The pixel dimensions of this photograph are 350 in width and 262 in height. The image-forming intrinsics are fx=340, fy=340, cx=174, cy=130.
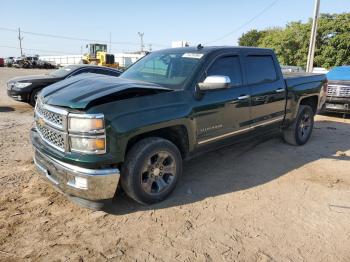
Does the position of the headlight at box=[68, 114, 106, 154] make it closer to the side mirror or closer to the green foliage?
the side mirror

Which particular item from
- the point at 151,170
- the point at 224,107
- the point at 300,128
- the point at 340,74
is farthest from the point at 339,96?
the point at 151,170

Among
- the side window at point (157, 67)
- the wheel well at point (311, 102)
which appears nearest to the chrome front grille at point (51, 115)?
the side window at point (157, 67)

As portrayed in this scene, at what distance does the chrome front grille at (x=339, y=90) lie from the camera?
9445mm

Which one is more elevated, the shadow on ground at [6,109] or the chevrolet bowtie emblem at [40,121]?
the chevrolet bowtie emblem at [40,121]

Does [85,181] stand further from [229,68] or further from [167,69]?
[229,68]

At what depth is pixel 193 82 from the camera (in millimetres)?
4285

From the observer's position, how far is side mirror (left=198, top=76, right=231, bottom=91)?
4.03m

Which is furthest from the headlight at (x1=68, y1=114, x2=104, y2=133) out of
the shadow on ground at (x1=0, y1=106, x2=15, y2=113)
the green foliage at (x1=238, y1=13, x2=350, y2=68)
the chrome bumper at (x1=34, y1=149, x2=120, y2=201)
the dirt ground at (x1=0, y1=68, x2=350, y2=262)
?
the green foliage at (x1=238, y1=13, x2=350, y2=68)

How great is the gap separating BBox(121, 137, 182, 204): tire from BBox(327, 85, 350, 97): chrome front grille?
7198 millimetres

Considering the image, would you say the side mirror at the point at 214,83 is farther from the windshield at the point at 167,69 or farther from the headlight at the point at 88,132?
Result: the headlight at the point at 88,132

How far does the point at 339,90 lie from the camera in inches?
377

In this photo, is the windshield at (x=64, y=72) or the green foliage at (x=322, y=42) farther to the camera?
the green foliage at (x=322, y=42)

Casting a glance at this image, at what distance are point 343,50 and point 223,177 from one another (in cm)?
3026

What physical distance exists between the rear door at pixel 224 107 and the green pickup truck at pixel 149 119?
14 millimetres
